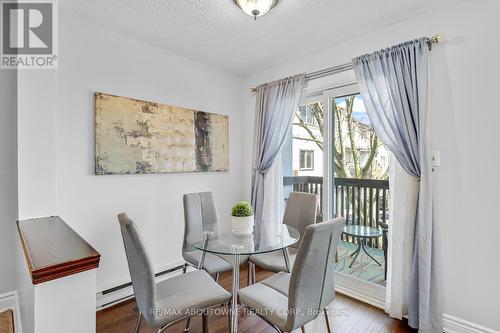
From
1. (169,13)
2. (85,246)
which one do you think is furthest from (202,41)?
(85,246)

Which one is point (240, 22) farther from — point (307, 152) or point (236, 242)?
point (236, 242)

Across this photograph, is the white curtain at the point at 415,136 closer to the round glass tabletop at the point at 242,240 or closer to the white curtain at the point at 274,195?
the round glass tabletop at the point at 242,240

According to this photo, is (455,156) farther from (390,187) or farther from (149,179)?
(149,179)

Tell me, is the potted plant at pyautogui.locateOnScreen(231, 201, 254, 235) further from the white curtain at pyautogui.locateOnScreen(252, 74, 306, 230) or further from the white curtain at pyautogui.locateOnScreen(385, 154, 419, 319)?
the white curtain at pyautogui.locateOnScreen(385, 154, 419, 319)

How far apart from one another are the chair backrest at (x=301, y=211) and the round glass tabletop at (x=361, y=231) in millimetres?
534

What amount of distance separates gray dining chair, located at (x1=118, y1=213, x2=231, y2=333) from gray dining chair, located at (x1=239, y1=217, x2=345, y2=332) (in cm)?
25

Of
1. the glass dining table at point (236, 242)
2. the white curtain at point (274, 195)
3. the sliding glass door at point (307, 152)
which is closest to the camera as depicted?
the glass dining table at point (236, 242)

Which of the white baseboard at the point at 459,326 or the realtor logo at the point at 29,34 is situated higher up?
the realtor logo at the point at 29,34

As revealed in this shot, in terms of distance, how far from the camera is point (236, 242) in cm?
186

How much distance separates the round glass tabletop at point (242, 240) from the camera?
5.64ft

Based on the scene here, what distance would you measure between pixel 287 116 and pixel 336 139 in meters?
0.62

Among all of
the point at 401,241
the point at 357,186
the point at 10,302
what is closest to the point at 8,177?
the point at 10,302

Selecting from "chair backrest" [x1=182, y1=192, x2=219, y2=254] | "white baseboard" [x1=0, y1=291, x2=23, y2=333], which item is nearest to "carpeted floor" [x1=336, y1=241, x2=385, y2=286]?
"chair backrest" [x1=182, y1=192, x2=219, y2=254]

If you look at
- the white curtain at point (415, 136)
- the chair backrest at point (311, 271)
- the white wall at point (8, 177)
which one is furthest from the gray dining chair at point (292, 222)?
the white wall at point (8, 177)
